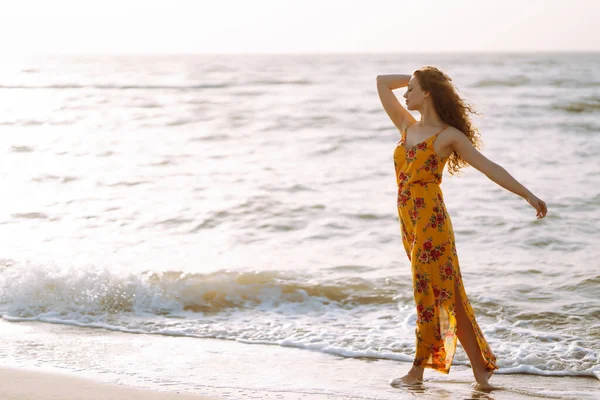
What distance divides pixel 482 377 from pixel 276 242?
447 cm

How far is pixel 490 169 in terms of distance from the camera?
3.90m

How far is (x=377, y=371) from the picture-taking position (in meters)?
4.84

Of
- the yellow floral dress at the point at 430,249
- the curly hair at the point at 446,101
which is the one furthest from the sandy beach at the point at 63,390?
the curly hair at the point at 446,101

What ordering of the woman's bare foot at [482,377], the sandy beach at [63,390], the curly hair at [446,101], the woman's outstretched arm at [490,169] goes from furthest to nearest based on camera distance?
the woman's bare foot at [482,377]
the curly hair at [446,101]
the sandy beach at [63,390]
the woman's outstretched arm at [490,169]

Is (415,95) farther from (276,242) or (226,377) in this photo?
(276,242)

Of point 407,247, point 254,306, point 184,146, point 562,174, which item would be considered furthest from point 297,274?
point 184,146

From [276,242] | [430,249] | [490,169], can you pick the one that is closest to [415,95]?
[490,169]

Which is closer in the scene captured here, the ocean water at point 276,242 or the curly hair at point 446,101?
the curly hair at point 446,101

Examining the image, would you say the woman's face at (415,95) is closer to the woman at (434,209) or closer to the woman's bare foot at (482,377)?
the woman at (434,209)

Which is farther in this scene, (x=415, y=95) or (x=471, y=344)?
(x=471, y=344)

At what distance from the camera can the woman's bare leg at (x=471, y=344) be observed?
4215 millimetres

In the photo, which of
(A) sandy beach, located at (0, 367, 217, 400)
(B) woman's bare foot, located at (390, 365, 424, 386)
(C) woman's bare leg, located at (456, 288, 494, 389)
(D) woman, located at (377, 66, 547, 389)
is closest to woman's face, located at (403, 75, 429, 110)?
(D) woman, located at (377, 66, 547, 389)

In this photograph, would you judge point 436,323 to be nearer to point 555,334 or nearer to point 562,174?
point 555,334

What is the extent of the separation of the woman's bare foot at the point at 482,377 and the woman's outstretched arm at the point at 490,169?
1071 millimetres
